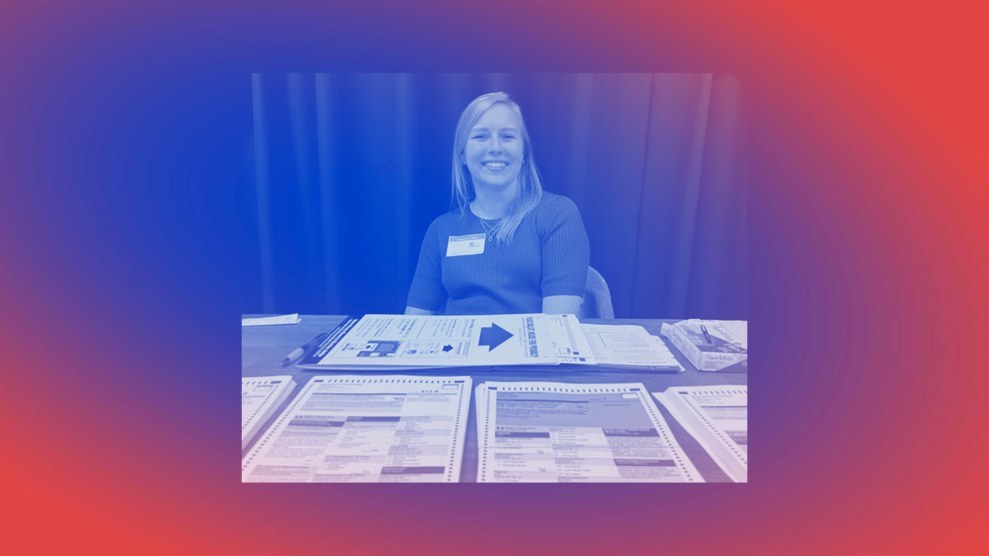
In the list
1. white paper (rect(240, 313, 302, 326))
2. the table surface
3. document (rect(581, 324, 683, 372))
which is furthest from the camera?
white paper (rect(240, 313, 302, 326))

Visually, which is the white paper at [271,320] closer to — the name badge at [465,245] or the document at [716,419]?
the name badge at [465,245]

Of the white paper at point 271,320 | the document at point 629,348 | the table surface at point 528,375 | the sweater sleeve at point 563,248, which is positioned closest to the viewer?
the table surface at point 528,375

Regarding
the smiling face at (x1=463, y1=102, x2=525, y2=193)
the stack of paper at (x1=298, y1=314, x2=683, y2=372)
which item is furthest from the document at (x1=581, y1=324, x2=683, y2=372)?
the smiling face at (x1=463, y1=102, x2=525, y2=193)

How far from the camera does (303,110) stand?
4.04 ft

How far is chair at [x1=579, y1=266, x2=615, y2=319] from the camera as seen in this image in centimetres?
133

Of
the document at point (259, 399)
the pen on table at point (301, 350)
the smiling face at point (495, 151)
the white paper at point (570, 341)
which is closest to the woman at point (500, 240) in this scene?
the smiling face at point (495, 151)

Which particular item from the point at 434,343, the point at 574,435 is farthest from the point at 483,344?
the point at 574,435

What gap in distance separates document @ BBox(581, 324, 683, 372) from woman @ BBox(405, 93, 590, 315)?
5.1 inches

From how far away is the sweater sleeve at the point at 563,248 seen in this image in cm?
131

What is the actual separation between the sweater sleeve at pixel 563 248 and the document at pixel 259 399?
574 millimetres

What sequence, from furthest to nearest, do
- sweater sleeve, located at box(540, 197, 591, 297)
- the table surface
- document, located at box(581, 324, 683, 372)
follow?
sweater sleeve, located at box(540, 197, 591, 297), document, located at box(581, 324, 683, 372), the table surface

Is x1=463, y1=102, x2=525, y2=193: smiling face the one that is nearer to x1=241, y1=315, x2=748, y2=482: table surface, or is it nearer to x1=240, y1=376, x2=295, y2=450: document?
x1=241, y1=315, x2=748, y2=482: table surface
